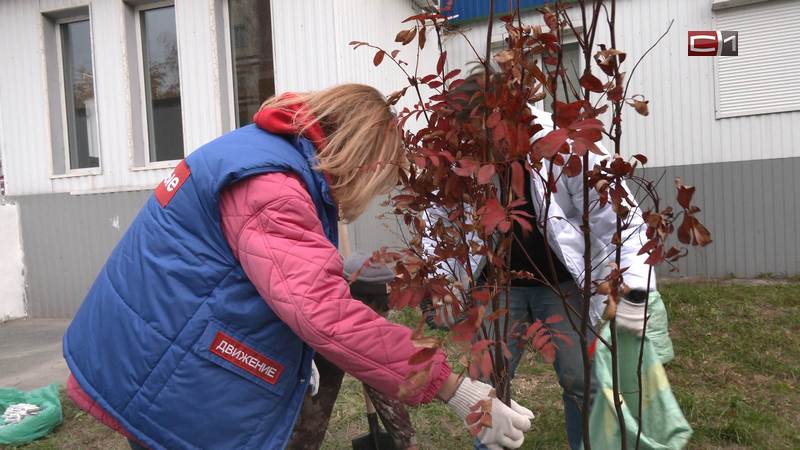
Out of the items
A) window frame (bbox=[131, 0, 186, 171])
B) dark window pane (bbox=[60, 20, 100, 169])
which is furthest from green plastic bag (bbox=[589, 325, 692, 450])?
dark window pane (bbox=[60, 20, 100, 169])

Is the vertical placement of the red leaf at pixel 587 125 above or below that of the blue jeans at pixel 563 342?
above

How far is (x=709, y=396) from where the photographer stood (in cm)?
368

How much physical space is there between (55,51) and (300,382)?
21.8 feet

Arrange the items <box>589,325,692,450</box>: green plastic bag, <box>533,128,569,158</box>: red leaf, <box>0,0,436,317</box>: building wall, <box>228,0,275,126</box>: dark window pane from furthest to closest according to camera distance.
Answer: <box>228,0,275,126</box>: dark window pane < <box>0,0,436,317</box>: building wall < <box>589,325,692,450</box>: green plastic bag < <box>533,128,569,158</box>: red leaf

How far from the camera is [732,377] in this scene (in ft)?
13.0

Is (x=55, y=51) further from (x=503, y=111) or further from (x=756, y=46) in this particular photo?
(x=756, y=46)

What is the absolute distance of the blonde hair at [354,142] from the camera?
155cm

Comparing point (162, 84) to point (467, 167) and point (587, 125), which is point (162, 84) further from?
point (587, 125)

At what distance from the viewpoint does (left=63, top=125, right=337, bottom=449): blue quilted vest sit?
1.51 meters

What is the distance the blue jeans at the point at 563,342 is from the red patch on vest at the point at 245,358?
3.32 feet

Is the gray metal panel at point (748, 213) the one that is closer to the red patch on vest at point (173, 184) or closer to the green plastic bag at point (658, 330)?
the green plastic bag at point (658, 330)

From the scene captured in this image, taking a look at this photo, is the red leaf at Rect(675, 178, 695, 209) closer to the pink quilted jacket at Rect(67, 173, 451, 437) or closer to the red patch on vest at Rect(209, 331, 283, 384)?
the pink quilted jacket at Rect(67, 173, 451, 437)

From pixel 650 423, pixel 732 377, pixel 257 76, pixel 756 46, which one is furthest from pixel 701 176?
pixel 650 423

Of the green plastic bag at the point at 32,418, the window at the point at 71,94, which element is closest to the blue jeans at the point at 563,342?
the green plastic bag at the point at 32,418
